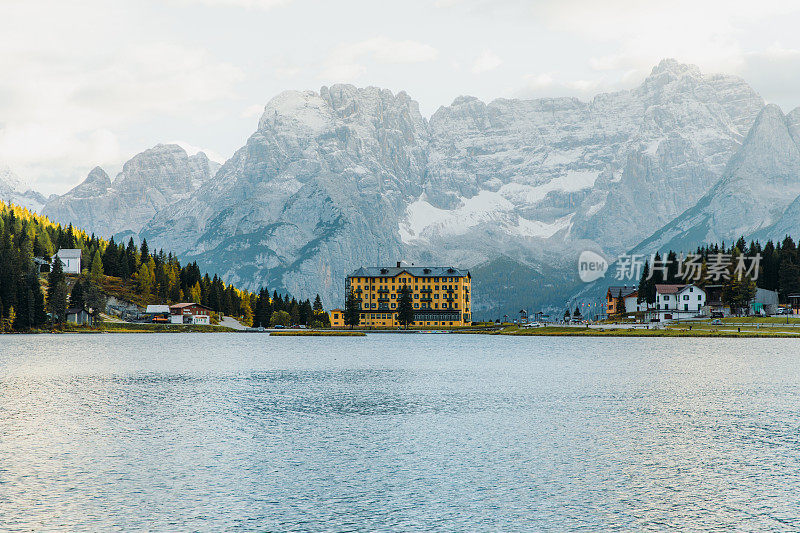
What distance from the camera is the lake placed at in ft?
120

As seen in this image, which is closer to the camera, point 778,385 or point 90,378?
point 778,385

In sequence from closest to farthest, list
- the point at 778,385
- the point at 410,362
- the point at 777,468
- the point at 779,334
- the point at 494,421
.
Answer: the point at 777,468 → the point at 494,421 → the point at 778,385 → the point at 410,362 → the point at 779,334

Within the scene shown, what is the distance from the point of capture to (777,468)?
46031 millimetres

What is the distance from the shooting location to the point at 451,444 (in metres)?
53.9

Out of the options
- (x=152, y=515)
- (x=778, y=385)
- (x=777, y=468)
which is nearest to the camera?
(x=152, y=515)

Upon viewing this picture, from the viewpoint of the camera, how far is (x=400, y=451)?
169 feet

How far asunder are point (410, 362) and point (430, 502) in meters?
93.4

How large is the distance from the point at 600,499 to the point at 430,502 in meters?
8.95

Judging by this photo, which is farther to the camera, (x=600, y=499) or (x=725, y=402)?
(x=725, y=402)

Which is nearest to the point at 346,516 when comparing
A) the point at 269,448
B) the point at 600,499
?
the point at 600,499

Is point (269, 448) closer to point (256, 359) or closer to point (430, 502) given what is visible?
point (430, 502)

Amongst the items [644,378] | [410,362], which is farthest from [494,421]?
[410,362]

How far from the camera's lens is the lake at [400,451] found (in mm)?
36688

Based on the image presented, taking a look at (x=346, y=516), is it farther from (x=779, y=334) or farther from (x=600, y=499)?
(x=779, y=334)
